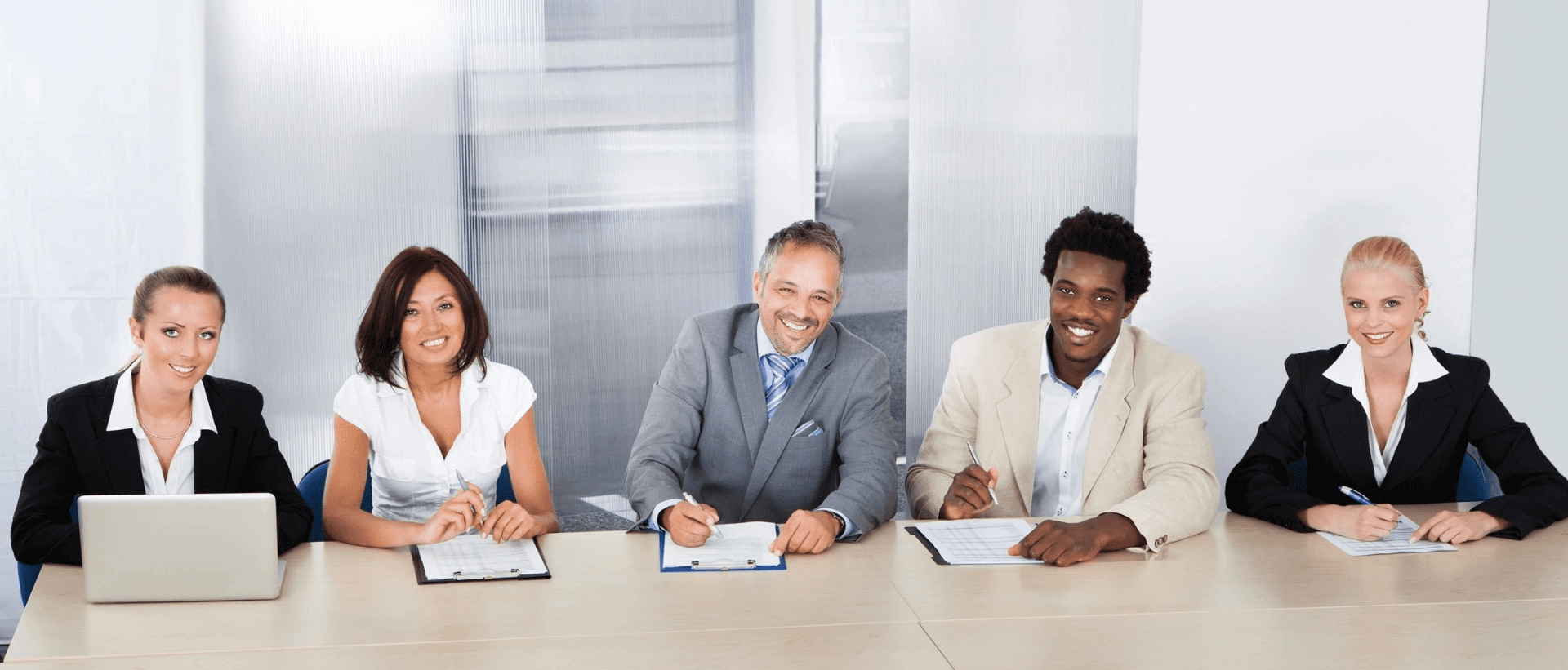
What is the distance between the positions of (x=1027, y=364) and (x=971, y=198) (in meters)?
1.18

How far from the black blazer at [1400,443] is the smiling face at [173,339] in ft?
7.40

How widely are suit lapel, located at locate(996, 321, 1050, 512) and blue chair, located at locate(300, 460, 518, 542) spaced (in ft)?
3.94

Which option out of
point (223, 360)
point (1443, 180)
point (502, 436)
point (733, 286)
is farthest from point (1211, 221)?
point (223, 360)

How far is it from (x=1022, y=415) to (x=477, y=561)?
54.4 inches

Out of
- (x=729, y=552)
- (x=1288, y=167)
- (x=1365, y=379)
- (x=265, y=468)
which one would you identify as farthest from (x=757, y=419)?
(x=1288, y=167)

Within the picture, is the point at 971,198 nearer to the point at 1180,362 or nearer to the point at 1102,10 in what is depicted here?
the point at 1102,10

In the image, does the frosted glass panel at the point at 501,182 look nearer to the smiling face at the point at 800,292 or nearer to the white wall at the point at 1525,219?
the smiling face at the point at 800,292

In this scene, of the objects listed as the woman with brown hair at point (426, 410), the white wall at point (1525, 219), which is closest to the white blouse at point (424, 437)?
the woman with brown hair at point (426, 410)

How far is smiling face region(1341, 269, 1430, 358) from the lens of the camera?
2.78m

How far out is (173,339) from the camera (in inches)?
98.3

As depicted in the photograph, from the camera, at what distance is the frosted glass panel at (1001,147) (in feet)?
13.3

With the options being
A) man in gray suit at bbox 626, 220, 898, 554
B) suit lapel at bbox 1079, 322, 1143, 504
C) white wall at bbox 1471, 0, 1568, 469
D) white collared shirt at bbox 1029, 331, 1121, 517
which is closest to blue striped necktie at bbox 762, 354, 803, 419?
man in gray suit at bbox 626, 220, 898, 554

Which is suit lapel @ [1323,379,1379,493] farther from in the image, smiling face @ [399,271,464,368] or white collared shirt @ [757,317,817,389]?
smiling face @ [399,271,464,368]

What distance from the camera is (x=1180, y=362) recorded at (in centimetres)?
298
